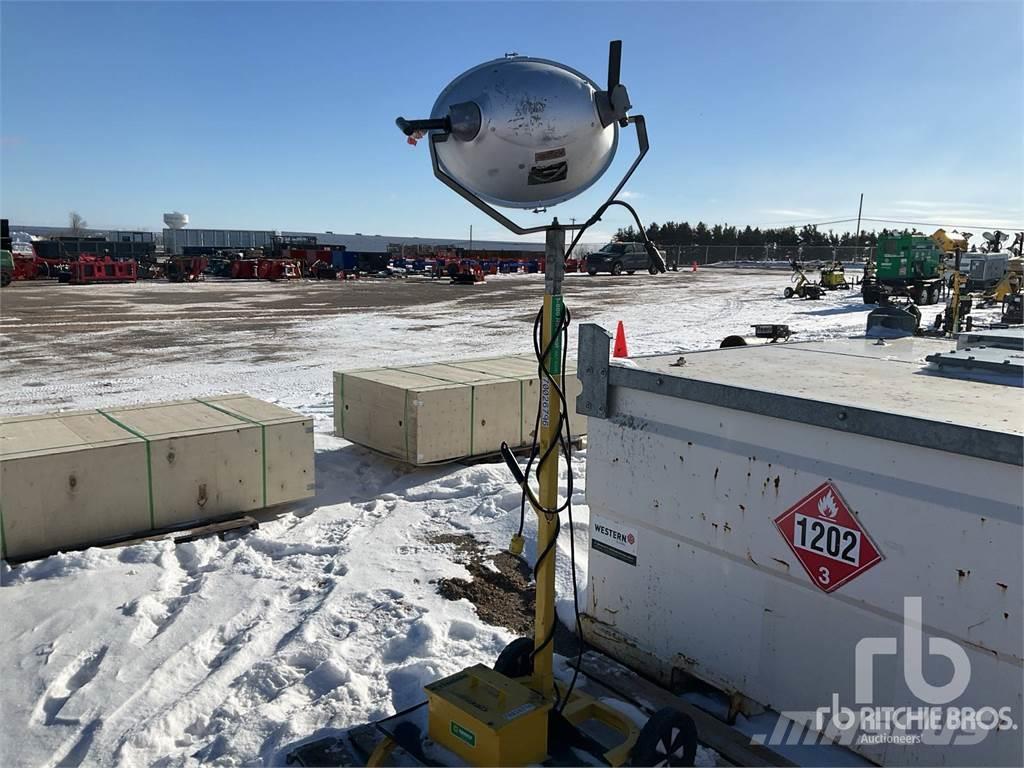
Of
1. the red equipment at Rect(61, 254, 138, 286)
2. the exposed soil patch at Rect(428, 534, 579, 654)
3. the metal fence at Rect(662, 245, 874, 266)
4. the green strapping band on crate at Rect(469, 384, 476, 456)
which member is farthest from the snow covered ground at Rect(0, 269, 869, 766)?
the metal fence at Rect(662, 245, 874, 266)

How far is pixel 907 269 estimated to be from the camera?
95.3ft

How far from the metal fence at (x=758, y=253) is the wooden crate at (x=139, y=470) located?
2459 inches

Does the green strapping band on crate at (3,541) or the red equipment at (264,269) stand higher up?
the red equipment at (264,269)

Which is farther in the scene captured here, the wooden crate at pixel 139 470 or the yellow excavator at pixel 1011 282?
the yellow excavator at pixel 1011 282

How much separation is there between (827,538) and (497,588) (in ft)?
9.06

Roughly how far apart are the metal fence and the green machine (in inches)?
1449

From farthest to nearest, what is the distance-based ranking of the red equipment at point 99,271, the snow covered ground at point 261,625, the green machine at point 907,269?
the red equipment at point 99,271 < the green machine at point 907,269 < the snow covered ground at point 261,625

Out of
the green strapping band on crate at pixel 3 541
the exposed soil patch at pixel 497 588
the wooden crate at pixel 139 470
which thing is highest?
the wooden crate at pixel 139 470

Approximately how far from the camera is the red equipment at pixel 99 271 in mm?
36125

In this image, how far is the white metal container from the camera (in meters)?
2.54

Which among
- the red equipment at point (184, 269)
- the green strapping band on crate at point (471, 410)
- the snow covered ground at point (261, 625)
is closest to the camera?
the snow covered ground at point (261, 625)

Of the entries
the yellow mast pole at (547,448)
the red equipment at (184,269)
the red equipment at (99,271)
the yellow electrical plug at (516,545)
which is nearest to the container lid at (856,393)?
the yellow mast pole at (547,448)

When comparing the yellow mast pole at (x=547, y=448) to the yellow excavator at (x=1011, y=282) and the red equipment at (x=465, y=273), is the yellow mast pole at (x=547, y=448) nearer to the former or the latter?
the yellow excavator at (x=1011, y=282)

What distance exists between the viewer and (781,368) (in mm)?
3867
